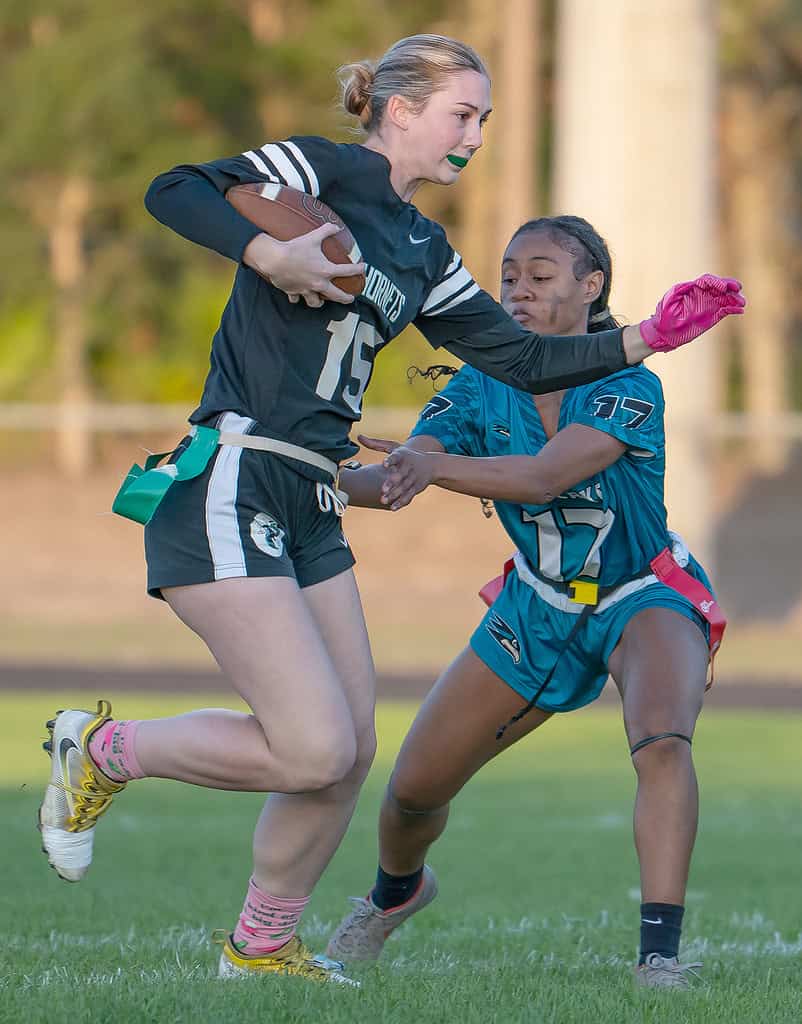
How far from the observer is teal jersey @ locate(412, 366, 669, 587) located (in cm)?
541

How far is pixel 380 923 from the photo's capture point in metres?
5.60

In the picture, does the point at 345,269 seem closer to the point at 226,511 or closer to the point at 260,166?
the point at 260,166

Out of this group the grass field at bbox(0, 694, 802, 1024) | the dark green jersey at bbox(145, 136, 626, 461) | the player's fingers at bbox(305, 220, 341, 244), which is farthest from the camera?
the dark green jersey at bbox(145, 136, 626, 461)

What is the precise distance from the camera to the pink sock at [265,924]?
15.5ft

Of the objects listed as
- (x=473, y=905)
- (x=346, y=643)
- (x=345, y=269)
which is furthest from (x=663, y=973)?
(x=473, y=905)

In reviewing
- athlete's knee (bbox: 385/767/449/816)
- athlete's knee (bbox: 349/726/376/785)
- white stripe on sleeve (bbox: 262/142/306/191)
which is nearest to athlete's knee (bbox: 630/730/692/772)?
athlete's knee (bbox: 349/726/376/785)

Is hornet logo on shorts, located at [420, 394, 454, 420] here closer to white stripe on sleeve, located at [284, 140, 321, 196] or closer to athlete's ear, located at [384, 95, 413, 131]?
athlete's ear, located at [384, 95, 413, 131]

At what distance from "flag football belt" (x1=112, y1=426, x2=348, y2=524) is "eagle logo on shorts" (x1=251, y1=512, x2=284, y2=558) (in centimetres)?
17

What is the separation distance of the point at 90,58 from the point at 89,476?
6749mm

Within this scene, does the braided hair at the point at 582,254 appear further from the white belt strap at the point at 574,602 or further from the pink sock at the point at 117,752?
the pink sock at the point at 117,752

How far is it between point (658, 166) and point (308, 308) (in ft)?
45.9

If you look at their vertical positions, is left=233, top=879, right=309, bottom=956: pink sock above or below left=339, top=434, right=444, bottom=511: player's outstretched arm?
below

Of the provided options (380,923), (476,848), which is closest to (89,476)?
(476,848)

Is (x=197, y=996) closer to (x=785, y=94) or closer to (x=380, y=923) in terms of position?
(x=380, y=923)
